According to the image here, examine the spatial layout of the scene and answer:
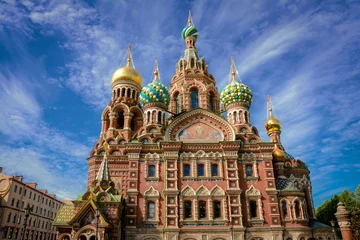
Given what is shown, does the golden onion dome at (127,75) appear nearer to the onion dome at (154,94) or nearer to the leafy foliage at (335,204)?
the onion dome at (154,94)

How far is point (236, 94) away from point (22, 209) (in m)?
30.3

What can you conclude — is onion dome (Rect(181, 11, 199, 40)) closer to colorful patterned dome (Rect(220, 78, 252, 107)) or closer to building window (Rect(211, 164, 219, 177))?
colorful patterned dome (Rect(220, 78, 252, 107))

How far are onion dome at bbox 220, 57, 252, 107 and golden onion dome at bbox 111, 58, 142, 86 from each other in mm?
9743

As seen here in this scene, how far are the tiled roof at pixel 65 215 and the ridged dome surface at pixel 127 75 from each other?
49.3 ft

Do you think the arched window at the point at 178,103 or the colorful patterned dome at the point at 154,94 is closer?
the colorful patterned dome at the point at 154,94

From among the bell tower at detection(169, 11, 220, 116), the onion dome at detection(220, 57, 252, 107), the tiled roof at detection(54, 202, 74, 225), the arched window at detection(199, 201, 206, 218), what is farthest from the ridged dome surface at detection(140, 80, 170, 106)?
the tiled roof at detection(54, 202, 74, 225)

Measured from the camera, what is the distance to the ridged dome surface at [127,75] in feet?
110

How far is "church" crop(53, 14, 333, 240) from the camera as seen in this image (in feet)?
72.4

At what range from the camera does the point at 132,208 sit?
23.0 meters

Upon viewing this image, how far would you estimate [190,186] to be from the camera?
942 inches

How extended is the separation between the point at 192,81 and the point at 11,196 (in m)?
25.2

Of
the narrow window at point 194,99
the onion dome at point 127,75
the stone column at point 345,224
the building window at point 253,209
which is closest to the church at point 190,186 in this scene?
the building window at point 253,209

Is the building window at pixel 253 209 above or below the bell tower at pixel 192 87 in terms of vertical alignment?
below

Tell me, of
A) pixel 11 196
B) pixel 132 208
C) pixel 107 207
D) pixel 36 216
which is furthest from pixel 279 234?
pixel 36 216
